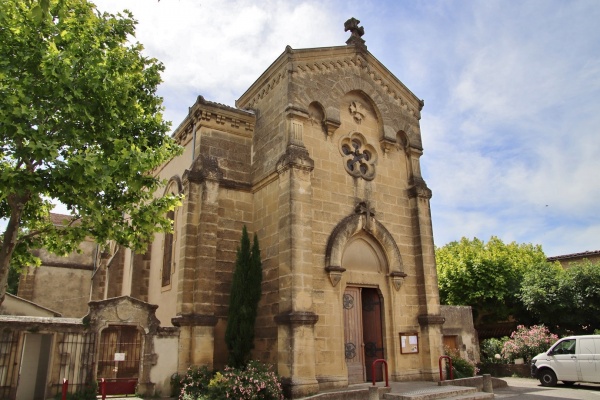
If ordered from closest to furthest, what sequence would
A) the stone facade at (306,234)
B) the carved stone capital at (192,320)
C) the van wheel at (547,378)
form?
the stone facade at (306,234), the carved stone capital at (192,320), the van wheel at (547,378)

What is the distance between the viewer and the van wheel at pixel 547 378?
55.0 feet

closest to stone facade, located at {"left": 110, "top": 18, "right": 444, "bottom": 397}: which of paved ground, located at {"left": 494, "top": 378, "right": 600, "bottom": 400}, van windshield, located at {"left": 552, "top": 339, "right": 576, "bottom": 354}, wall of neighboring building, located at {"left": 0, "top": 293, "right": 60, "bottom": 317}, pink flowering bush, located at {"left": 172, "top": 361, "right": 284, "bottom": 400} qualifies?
pink flowering bush, located at {"left": 172, "top": 361, "right": 284, "bottom": 400}

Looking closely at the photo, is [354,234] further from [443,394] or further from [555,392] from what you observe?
[555,392]

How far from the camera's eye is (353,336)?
44.9 feet

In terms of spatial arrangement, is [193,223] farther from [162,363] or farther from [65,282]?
[65,282]

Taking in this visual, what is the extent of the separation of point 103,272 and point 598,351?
20962 millimetres

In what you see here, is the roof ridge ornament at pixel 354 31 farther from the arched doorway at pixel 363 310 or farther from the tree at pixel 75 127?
the tree at pixel 75 127

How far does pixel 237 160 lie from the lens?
15.1 meters

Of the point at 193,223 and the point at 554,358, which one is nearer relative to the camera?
the point at 193,223

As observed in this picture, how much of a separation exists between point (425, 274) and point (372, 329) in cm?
265

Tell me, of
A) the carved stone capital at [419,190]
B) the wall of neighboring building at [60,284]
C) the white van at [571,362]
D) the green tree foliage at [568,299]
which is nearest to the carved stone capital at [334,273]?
the carved stone capital at [419,190]

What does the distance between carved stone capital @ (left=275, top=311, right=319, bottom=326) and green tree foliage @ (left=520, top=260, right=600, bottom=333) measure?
15283 mm

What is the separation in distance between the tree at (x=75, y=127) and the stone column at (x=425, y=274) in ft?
27.8

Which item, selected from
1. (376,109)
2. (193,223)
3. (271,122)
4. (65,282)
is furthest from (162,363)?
(65,282)
